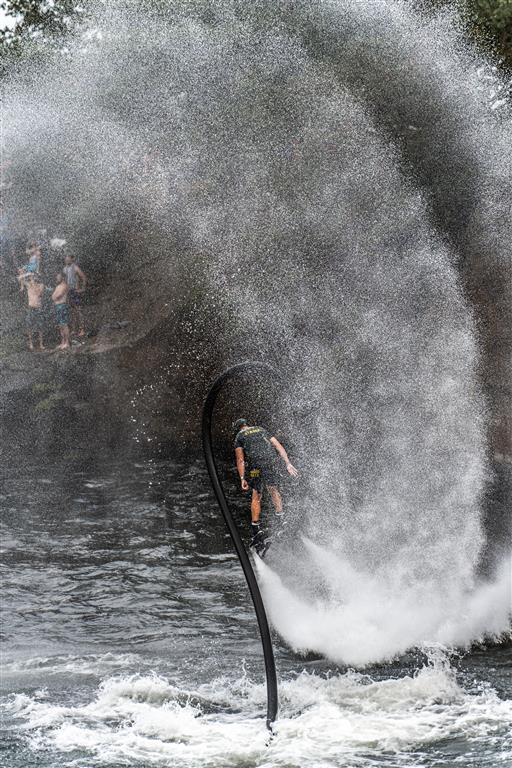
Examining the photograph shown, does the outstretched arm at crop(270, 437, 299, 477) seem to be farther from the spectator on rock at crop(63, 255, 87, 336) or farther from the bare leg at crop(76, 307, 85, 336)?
the bare leg at crop(76, 307, 85, 336)

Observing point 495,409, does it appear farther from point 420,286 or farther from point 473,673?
point 473,673

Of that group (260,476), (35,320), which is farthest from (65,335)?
(260,476)

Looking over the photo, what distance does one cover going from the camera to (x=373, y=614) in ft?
41.5

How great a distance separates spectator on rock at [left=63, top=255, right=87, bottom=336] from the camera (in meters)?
27.4

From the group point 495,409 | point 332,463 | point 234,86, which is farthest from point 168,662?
point 234,86

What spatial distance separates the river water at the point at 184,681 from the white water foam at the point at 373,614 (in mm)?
335

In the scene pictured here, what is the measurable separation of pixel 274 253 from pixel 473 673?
46.1 ft

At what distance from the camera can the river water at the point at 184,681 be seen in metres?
9.63

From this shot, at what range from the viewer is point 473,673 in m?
11.4

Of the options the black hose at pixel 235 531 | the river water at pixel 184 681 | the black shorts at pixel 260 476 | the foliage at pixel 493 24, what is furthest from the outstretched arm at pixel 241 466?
the foliage at pixel 493 24

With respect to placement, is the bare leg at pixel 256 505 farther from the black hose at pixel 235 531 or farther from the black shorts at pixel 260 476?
the black hose at pixel 235 531

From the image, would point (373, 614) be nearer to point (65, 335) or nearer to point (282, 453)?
point (282, 453)

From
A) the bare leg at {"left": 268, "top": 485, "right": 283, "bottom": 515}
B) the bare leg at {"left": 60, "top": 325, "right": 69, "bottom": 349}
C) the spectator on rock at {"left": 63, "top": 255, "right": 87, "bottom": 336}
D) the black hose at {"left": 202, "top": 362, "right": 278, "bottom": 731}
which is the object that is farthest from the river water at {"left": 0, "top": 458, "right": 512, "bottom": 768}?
the spectator on rock at {"left": 63, "top": 255, "right": 87, "bottom": 336}

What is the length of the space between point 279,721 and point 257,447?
15.0ft
